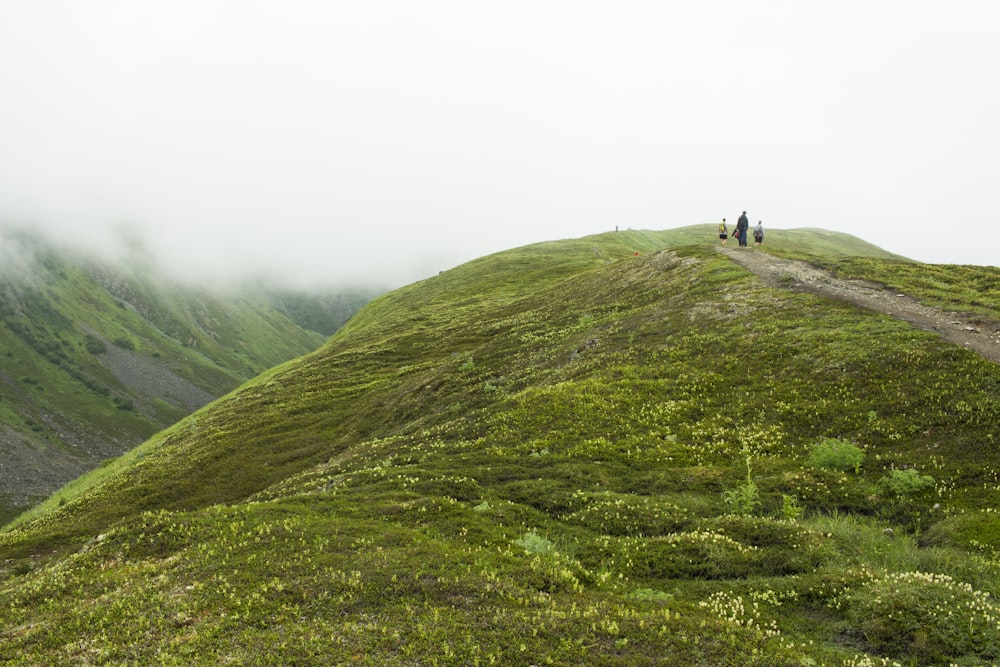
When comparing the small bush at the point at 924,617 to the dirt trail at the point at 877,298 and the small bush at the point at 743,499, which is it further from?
the dirt trail at the point at 877,298

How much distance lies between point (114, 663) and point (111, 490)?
33.9 m

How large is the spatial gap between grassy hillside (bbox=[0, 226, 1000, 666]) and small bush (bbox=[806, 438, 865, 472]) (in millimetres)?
101

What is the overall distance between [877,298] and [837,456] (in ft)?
58.4

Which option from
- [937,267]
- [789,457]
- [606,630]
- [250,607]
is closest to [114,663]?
[250,607]

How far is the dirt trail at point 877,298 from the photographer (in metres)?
21.9

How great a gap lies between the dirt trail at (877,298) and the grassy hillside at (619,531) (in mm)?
1494

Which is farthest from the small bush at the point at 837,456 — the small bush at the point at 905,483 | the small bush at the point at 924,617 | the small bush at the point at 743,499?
the small bush at the point at 924,617

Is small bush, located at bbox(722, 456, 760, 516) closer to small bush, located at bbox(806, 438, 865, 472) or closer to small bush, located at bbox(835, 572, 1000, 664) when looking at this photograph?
small bush, located at bbox(806, 438, 865, 472)

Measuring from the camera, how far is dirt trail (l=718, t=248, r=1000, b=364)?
2186 centimetres

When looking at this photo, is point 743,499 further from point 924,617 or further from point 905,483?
point 924,617

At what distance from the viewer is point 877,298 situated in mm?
30219

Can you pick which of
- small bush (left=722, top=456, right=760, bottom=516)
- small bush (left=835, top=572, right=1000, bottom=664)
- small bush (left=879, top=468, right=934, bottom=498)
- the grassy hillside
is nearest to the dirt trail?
the grassy hillside

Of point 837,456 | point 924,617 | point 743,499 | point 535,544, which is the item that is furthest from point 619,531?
point 837,456

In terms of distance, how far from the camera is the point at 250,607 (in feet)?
36.9
